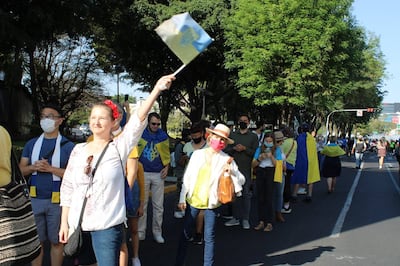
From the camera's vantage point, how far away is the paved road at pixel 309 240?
6.48m

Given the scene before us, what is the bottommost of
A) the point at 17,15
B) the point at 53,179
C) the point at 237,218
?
the point at 237,218

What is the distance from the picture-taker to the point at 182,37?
4.00 metres

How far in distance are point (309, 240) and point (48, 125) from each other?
453cm

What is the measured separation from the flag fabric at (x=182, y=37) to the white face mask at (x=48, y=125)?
1481 mm

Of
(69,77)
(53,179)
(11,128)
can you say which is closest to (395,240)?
(53,179)

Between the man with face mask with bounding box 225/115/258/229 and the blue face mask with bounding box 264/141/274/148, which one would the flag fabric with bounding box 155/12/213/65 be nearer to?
the man with face mask with bounding box 225/115/258/229

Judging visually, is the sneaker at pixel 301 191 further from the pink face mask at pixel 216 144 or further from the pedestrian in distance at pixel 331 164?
the pink face mask at pixel 216 144

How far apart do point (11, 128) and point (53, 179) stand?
37513 mm

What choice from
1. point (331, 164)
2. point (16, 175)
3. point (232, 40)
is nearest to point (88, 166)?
point (16, 175)

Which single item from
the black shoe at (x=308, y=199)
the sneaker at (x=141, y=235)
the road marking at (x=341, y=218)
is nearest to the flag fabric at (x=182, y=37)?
the sneaker at (x=141, y=235)

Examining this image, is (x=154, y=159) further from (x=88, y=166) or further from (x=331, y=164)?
(x=331, y=164)

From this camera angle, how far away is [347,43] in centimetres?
2305

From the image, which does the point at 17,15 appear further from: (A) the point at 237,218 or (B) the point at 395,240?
(B) the point at 395,240

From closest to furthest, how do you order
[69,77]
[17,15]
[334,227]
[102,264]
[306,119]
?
[102,264] < [334,227] < [17,15] < [69,77] < [306,119]
